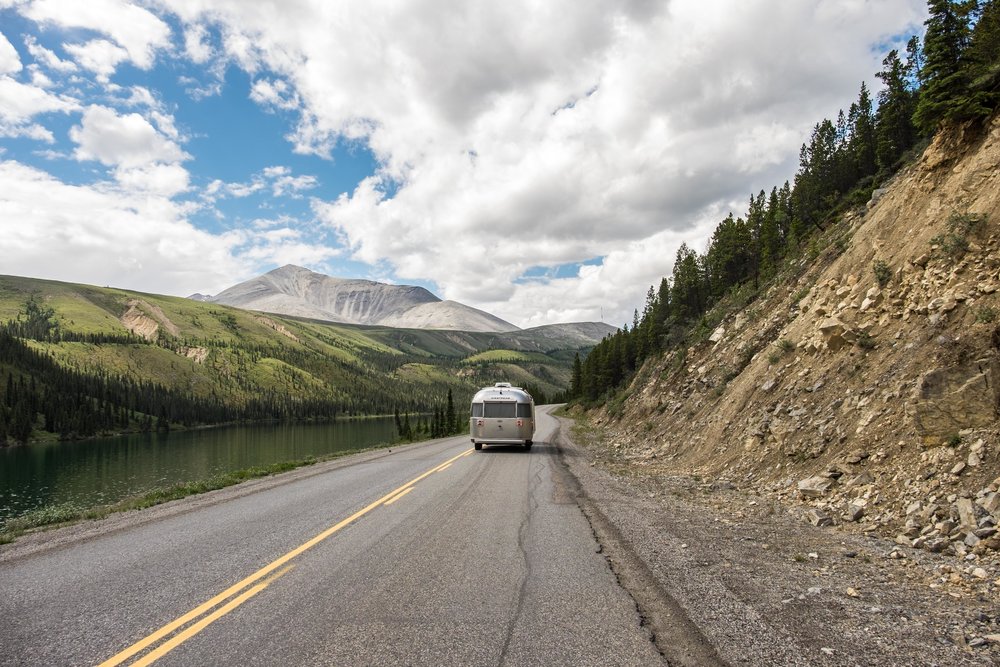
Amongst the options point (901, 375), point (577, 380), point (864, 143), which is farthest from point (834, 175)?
point (577, 380)

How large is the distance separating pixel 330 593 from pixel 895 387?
11483 millimetres

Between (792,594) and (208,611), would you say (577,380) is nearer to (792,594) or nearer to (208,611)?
(792,594)

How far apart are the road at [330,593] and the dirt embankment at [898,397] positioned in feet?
12.0

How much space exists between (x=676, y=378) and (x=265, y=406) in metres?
182

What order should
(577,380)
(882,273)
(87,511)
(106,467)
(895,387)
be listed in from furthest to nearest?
1. (577,380)
2. (106,467)
3. (882,273)
4. (87,511)
5. (895,387)

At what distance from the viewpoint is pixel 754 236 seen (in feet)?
188

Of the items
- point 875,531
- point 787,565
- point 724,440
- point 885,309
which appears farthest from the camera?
point 724,440

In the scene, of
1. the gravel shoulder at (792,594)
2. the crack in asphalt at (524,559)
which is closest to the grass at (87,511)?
the crack in asphalt at (524,559)

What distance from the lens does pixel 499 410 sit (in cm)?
2489

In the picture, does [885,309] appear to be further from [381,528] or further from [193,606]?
[193,606]

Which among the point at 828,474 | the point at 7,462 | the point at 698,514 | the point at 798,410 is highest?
the point at 798,410

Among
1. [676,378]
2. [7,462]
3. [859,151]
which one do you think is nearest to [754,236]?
[859,151]

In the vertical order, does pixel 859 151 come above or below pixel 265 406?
above

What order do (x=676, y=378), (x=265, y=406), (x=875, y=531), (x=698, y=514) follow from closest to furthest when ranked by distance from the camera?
(x=875, y=531)
(x=698, y=514)
(x=676, y=378)
(x=265, y=406)
